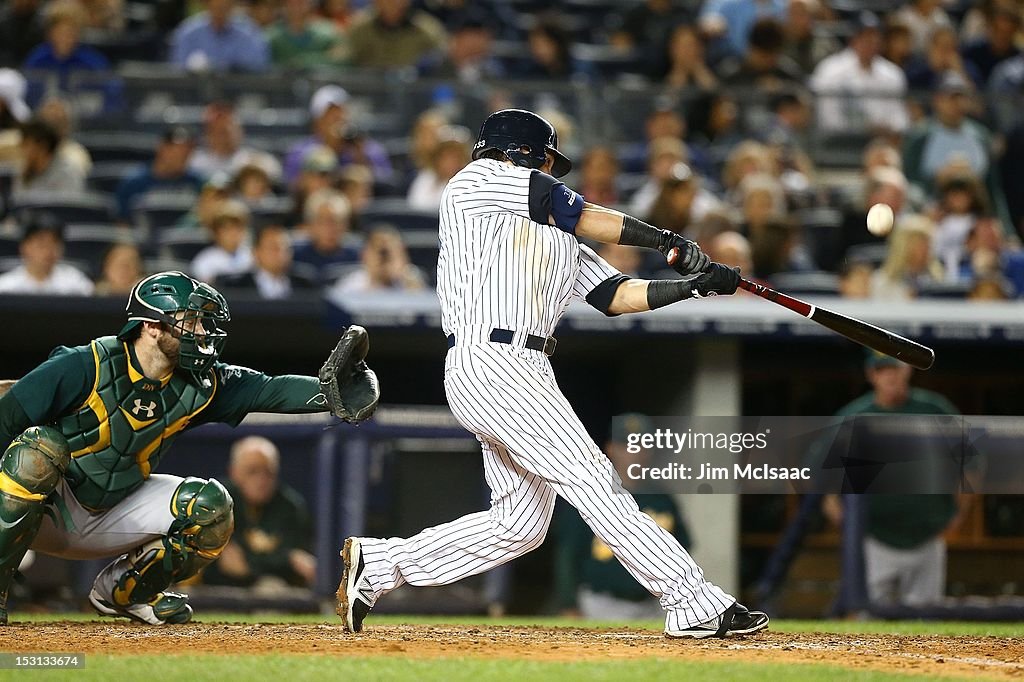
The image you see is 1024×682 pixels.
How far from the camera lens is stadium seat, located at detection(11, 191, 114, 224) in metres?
8.39

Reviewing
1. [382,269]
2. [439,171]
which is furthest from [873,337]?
[439,171]

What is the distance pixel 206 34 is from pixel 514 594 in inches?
187

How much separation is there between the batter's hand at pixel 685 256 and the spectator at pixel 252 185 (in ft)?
15.1

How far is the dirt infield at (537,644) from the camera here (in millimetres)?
4223

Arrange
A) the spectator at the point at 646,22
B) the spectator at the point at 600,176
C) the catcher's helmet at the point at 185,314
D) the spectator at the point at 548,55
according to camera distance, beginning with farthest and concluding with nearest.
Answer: the spectator at the point at 646,22 → the spectator at the point at 548,55 → the spectator at the point at 600,176 → the catcher's helmet at the point at 185,314

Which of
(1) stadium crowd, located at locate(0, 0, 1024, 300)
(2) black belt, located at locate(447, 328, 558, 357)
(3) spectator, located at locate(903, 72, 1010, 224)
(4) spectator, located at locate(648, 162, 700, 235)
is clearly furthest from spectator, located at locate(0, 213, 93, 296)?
(3) spectator, located at locate(903, 72, 1010, 224)

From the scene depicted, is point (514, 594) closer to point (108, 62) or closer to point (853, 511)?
point (853, 511)

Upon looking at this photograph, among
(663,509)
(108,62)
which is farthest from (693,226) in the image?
(108,62)

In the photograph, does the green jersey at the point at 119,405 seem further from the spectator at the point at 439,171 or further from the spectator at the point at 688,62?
the spectator at the point at 688,62

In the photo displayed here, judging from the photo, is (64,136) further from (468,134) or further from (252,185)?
(468,134)

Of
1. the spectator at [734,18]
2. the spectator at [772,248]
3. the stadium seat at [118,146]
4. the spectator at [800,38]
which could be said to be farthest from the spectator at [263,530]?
the spectator at [800,38]

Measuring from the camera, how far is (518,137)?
4.73m

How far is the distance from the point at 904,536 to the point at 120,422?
361cm

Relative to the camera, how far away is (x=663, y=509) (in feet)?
22.2
